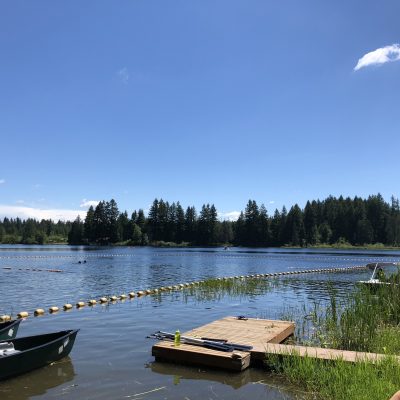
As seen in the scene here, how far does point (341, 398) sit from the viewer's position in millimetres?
8438

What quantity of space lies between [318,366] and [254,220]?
473ft

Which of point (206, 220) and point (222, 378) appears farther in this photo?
point (206, 220)

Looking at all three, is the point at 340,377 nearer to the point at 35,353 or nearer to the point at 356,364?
the point at 356,364

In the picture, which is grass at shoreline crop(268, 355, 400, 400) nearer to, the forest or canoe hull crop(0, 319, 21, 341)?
canoe hull crop(0, 319, 21, 341)

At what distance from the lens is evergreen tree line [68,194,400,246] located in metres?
149

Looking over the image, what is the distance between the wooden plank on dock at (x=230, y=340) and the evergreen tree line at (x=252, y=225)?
13609 centimetres

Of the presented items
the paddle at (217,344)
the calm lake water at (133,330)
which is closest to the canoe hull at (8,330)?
the calm lake water at (133,330)

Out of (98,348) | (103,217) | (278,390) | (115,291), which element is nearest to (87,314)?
(98,348)

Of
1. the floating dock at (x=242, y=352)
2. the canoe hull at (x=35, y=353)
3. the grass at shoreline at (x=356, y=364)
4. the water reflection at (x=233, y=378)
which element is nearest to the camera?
the grass at shoreline at (x=356, y=364)

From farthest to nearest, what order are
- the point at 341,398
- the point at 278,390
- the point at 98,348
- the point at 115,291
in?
1. the point at 115,291
2. the point at 98,348
3. the point at 278,390
4. the point at 341,398

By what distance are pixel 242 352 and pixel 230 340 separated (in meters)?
1.36

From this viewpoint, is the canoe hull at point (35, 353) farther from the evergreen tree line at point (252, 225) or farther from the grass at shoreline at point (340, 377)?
Result: the evergreen tree line at point (252, 225)

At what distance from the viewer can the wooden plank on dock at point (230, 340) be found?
37.0 feet

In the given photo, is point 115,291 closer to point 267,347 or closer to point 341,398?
point 267,347
